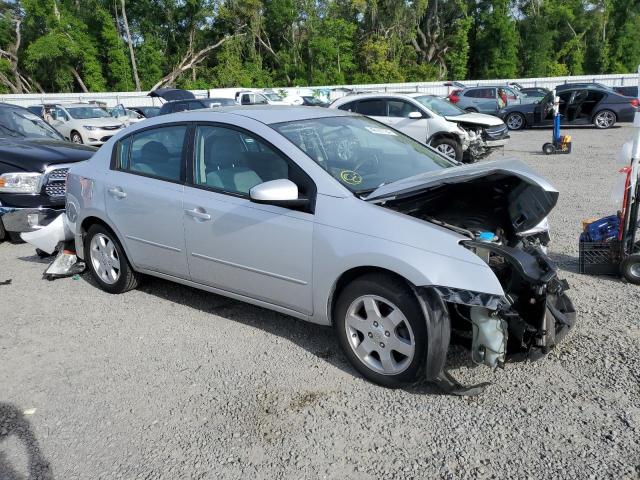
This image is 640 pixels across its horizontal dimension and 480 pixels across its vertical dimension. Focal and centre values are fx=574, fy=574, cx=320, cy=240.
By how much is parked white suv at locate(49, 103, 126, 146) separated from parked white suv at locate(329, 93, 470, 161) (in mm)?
9234

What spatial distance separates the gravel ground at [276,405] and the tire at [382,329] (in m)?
0.14

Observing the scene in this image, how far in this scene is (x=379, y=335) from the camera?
3.43 m

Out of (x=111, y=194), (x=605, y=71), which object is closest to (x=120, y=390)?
(x=111, y=194)

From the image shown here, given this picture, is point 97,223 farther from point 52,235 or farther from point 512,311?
point 512,311

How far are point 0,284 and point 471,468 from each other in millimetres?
5070

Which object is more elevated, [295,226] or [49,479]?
[295,226]

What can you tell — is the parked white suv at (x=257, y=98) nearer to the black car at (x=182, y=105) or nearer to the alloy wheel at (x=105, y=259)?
the black car at (x=182, y=105)

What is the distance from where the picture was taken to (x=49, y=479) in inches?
112

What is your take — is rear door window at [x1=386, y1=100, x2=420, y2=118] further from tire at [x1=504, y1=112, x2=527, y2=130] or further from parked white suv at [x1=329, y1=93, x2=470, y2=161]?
tire at [x1=504, y1=112, x2=527, y2=130]

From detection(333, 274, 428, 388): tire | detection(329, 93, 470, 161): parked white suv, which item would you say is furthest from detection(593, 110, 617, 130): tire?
detection(333, 274, 428, 388): tire

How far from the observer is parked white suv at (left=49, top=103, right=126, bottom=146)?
19312 millimetres

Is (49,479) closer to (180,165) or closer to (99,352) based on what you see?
(99,352)

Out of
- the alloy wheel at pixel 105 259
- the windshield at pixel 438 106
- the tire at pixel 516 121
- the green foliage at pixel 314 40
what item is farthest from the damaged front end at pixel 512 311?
the green foliage at pixel 314 40

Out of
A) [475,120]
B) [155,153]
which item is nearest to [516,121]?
[475,120]
